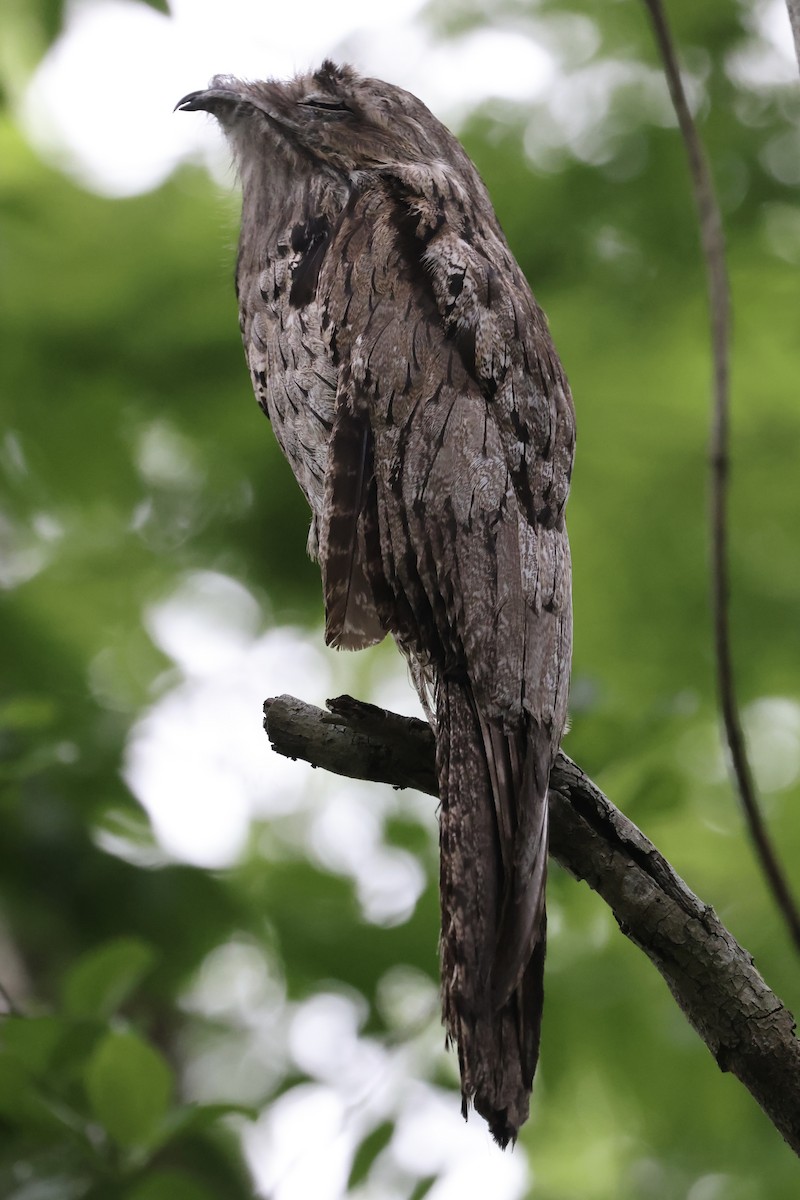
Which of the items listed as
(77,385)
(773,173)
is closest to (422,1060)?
(77,385)

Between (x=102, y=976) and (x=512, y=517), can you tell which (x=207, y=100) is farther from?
(x=102, y=976)

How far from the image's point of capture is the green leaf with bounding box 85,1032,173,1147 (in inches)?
91.0

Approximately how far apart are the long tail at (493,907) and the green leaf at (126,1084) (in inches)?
34.0

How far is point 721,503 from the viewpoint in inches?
84.7

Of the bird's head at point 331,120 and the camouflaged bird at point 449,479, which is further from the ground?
the bird's head at point 331,120

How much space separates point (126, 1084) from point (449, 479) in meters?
1.40

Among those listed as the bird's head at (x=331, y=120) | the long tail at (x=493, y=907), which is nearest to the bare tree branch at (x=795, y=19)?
the bird's head at (x=331, y=120)

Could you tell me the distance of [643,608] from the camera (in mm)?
5047

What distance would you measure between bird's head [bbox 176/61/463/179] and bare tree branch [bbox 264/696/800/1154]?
1241 millimetres

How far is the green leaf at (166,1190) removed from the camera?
2.32 metres

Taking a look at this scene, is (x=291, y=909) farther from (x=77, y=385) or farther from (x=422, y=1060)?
(x=77, y=385)

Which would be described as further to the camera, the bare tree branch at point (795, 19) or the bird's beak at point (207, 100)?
the bird's beak at point (207, 100)

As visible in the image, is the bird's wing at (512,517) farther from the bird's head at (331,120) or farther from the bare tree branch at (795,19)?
the bare tree branch at (795,19)

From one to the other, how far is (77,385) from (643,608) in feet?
9.19
